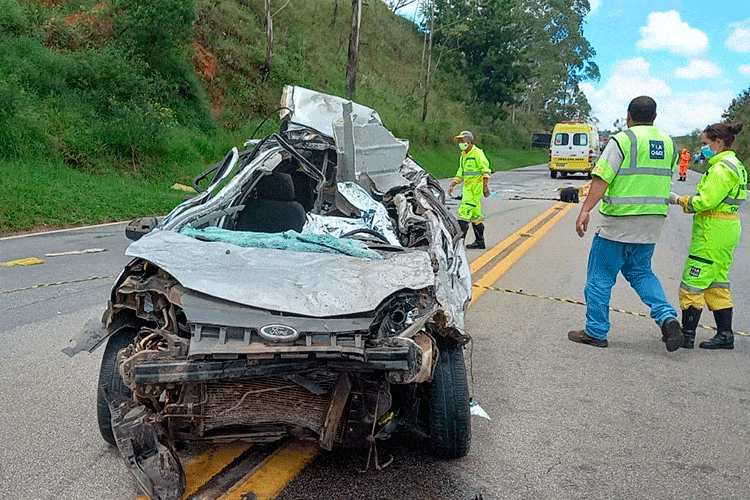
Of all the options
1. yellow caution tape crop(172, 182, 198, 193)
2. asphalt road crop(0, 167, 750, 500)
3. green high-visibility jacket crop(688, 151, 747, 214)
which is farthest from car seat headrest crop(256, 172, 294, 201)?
yellow caution tape crop(172, 182, 198, 193)

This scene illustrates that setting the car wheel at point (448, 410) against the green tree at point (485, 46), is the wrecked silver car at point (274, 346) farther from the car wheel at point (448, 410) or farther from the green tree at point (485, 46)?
the green tree at point (485, 46)

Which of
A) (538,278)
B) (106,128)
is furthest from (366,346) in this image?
(106,128)

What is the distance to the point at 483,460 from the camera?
128 inches

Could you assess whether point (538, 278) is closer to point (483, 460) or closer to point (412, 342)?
point (483, 460)

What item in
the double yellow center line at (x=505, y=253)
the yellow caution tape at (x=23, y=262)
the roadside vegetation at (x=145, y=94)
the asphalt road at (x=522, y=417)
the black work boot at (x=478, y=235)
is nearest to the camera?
the asphalt road at (x=522, y=417)

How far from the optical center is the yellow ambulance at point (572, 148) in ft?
95.2

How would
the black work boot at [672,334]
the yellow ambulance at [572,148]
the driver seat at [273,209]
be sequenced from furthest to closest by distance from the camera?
the yellow ambulance at [572,148] < the black work boot at [672,334] < the driver seat at [273,209]

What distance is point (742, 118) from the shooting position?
44.5 m

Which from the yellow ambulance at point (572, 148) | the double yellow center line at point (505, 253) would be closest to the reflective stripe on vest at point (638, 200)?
the double yellow center line at point (505, 253)

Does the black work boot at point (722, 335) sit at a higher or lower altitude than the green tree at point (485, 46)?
lower

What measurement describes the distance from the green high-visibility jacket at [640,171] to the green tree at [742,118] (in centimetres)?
3392

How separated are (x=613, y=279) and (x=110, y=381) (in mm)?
3760

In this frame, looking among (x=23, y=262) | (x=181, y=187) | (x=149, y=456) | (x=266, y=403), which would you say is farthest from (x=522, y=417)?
(x=181, y=187)

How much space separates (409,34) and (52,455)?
Result: 55.5 meters
